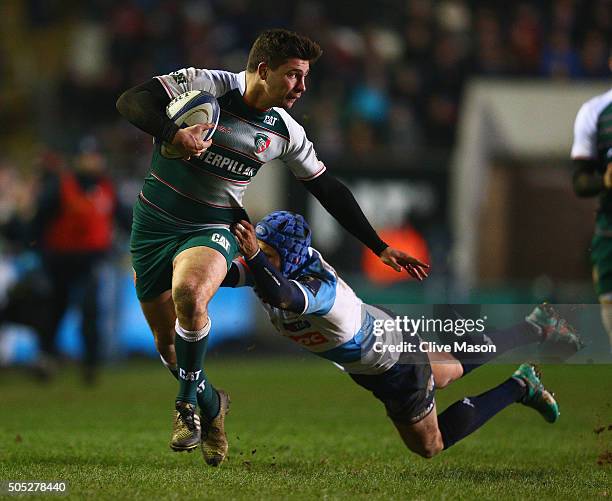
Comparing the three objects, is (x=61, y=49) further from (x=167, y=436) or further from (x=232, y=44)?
(x=167, y=436)

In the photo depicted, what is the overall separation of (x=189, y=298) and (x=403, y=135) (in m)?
8.77

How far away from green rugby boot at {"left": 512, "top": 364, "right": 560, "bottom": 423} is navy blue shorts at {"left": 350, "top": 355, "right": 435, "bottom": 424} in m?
0.66

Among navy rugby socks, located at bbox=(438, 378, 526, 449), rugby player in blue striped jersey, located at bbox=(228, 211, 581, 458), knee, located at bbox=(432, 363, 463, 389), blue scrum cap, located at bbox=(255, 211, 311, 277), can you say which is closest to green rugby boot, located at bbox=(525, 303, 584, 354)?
rugby player in blue striped jersey, located at bbox=(228, 211, 581, 458)

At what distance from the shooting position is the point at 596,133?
242 inches

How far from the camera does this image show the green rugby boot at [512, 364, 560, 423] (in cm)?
571

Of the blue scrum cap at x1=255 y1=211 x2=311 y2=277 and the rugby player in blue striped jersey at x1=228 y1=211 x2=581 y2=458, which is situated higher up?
the blue scrum cap at x1=255 y1=211 x2=311 y2=277

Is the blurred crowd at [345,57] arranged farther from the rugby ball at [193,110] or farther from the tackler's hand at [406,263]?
the rugby ball at [193,110]

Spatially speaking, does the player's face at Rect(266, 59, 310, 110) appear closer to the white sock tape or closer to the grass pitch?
the white sock tape

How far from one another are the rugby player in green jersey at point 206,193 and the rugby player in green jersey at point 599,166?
124cm

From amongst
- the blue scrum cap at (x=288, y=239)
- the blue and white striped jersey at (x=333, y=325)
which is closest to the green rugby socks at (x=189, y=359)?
the blue and white striped jersey at (x=333, y=325)

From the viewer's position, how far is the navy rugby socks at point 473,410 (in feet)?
17.8

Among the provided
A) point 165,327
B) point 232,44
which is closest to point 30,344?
point 232,44

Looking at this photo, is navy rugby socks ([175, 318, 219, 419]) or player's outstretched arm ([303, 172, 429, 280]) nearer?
navy rugby socks ([175, 318, 219, 419])

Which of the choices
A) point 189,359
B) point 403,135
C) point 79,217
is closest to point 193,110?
point 189,359
